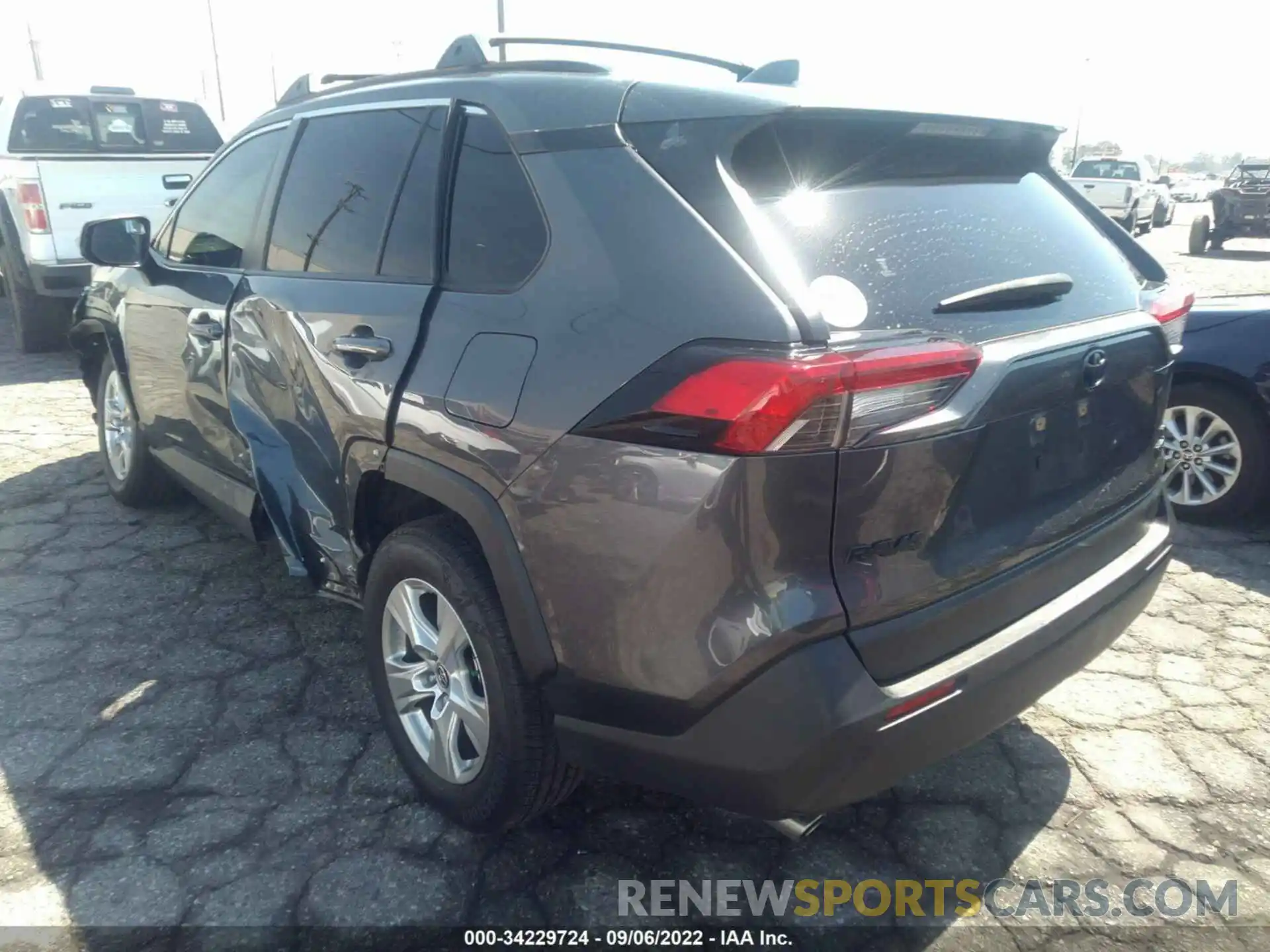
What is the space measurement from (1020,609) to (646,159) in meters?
1.22

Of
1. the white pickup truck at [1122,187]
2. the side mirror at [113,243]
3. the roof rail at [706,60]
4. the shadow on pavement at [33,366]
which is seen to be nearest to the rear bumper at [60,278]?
the shadow on pavement at [33,366]

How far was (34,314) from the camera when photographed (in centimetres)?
845

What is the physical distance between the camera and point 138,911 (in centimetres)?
226

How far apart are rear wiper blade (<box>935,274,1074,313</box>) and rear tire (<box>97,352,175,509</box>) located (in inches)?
145

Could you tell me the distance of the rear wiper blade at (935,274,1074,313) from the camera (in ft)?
6.40

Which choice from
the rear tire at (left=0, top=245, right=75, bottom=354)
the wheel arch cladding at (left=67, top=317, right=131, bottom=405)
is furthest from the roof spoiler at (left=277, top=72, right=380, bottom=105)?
the rear tire at (left=0, top=245, right=75, bottom=354)

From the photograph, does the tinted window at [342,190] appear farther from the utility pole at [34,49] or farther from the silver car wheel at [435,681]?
the utility pole at [34,49]

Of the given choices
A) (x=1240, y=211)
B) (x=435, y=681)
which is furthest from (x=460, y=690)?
(x=1240, y=211)

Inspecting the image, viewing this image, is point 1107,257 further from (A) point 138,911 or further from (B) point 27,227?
(B) point 27,227

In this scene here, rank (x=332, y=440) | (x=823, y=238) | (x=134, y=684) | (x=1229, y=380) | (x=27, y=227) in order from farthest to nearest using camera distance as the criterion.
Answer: (x=27, y=227)
(x=1229, y=380)
(x=134, y=684)
(x=332, y=440)
(x=823, y=238)

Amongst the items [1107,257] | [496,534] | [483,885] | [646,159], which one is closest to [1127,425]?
[1107,257]

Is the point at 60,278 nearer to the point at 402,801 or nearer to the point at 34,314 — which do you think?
the point at 34,314

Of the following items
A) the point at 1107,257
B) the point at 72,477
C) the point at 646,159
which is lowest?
the point at 72,477

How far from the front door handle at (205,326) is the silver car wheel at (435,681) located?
1337mm
